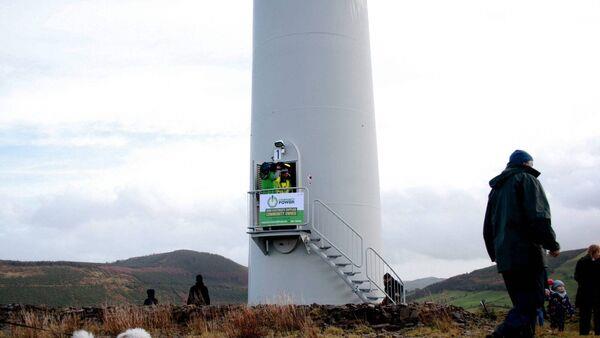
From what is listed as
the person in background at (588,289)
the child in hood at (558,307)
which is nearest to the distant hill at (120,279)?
the child in hood at (558,307)

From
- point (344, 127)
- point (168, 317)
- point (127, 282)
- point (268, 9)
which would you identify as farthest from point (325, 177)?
point (127, 282)

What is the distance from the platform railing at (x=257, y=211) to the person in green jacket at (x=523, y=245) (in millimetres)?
9903

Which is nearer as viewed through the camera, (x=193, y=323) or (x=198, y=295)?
(x=193, y=323)

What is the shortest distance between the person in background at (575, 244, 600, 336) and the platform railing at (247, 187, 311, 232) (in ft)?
23.7

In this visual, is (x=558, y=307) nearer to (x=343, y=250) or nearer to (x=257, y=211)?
(x=343, y=250)

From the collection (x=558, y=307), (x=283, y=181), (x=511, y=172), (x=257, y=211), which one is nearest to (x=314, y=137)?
(x=283, y=181)

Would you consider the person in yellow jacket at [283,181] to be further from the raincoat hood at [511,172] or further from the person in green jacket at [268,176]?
the raincoat hood at [511,172]

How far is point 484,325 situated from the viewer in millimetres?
13461

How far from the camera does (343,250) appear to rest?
1845 centimetres

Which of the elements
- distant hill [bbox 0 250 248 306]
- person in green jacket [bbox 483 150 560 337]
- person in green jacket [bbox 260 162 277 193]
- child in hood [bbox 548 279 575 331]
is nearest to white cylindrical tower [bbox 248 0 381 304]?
person in green jacket [bbox 260 162 277 193]

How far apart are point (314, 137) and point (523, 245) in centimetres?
1075

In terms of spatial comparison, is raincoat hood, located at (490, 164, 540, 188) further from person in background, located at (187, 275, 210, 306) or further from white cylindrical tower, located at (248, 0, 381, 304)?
person in background, located at (187, 275, 210, 306)

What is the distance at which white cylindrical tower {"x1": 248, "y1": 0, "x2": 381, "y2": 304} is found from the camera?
1833cm

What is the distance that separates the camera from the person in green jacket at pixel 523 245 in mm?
7973
